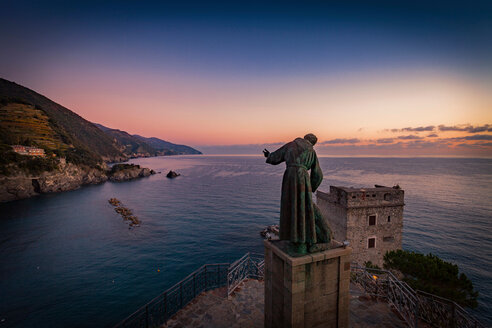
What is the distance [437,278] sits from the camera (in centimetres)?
1329

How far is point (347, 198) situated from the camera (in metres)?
21.9

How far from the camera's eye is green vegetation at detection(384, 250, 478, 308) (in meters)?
12.4

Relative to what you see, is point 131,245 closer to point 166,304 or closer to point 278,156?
point 166,304

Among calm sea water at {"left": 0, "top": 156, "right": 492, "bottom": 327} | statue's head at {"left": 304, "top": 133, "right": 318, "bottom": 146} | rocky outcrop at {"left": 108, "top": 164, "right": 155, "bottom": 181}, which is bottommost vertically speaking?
calm sea water at {"left": 0, "top": 156, "right": 492, "bottom": 327}

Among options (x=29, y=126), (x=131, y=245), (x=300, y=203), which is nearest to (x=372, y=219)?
(x=300, y=203)

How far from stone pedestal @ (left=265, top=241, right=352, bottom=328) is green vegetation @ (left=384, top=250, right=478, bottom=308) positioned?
11.3 m

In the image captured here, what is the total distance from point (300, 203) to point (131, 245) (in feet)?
102

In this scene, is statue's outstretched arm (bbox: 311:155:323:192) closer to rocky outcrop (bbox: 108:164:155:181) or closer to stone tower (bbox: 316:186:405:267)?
stone tower (bbox: 316:186:405:267)

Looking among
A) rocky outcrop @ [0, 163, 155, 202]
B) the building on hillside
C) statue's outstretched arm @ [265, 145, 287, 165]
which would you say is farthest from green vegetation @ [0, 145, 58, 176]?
statue's outstretched arm @ [265, 145, 287, 165]

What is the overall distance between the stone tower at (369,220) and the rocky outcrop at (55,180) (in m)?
74.9

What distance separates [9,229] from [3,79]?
204 meters

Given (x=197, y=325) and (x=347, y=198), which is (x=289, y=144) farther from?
(x=347, y=198)

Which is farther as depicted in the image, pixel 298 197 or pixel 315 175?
pixel 315 175

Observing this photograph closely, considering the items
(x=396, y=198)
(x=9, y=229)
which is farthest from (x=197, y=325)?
(x=9, y=229)
